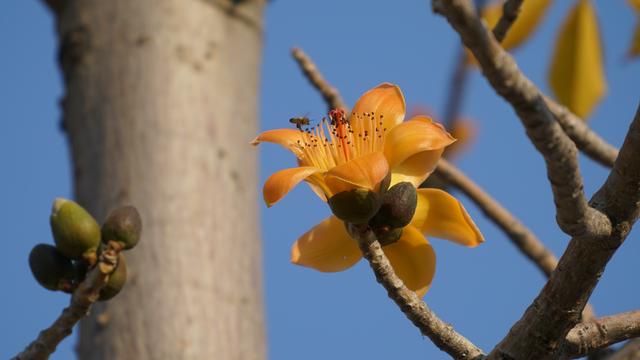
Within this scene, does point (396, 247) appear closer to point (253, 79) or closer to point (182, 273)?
Answer: point (182, 273)

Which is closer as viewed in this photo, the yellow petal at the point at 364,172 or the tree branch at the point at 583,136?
the yellow petal at the point at 364,172

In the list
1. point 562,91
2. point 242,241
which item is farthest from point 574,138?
point 242,241

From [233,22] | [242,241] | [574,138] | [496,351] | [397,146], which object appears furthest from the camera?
[233,22]

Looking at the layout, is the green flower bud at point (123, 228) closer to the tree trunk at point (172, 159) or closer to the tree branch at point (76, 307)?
the tree branch at point (76, 307)

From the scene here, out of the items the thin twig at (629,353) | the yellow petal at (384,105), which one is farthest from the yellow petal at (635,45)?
the thin twig at (629,353)

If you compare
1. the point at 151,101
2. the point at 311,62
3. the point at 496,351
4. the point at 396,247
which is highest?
the point at 151,101

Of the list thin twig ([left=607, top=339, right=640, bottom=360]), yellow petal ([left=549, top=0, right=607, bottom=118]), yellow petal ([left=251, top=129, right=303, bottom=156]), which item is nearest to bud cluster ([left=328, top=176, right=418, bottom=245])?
yellow petal ([left=251, top=129, right=303, bottom=156])
